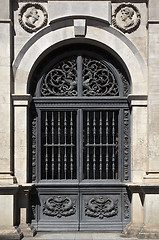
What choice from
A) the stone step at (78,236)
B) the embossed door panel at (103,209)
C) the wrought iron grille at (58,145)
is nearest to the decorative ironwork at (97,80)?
the wrought iron grille at (58,145)

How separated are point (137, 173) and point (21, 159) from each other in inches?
109

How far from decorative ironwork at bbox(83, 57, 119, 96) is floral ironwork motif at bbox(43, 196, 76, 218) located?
2.66 m

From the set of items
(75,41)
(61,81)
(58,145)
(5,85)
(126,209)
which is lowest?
(126,209)

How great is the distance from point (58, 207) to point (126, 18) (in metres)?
4.85

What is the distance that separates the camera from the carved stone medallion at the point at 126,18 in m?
11.2

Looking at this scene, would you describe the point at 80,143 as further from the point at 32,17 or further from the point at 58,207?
the point at 32,17

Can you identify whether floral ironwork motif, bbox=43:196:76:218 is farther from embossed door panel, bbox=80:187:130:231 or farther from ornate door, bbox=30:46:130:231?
embossed door panel, bbox=80:187:130:231

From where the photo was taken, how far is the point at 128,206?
11.4 meters

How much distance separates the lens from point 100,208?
11367mm

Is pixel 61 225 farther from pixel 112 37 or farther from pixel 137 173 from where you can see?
pixel 112 37

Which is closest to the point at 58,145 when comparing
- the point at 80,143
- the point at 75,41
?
the point at 80,143

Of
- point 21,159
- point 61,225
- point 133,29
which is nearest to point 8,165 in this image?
point 21,159

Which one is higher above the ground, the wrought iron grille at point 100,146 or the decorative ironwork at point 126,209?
the wrought iron grille at point 100,146

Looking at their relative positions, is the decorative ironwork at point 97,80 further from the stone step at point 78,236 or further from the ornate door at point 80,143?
the stone step at point 78,236
